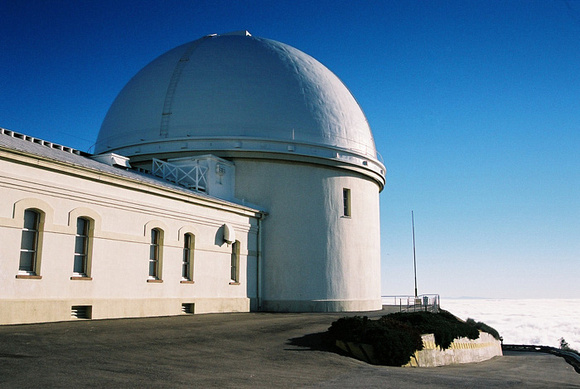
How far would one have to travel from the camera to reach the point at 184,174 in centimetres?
2473

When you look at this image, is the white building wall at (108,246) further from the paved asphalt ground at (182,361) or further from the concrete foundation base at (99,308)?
the paved asphalt ground at (182,361)

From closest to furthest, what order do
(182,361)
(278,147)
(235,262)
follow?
(182,361) → (235,262) → (278,147)

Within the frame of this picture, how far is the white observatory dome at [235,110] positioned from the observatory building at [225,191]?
7 centimetres

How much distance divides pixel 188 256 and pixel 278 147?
7.36m

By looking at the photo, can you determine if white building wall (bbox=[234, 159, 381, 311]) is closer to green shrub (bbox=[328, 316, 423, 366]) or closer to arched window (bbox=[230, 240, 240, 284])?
arched window (bbox=[230, 240, 240, 284])

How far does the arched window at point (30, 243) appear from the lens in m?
15.1

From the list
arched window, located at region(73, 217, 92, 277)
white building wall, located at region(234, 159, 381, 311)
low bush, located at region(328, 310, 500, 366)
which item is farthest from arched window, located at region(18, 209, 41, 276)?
white building wall, located at region(234, 159, 381, 311)

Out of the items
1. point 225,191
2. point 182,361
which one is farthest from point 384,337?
point 225,191

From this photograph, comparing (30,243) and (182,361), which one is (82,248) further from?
(182,361)

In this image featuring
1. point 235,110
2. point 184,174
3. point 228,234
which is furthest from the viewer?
point 235,110

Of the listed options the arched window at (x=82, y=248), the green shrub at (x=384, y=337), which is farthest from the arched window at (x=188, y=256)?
the green shrub at (x=384, y=337)

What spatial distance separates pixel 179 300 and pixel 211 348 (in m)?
8.12

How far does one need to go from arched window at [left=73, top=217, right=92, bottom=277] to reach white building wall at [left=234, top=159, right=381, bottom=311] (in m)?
9.73

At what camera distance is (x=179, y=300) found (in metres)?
20.1
